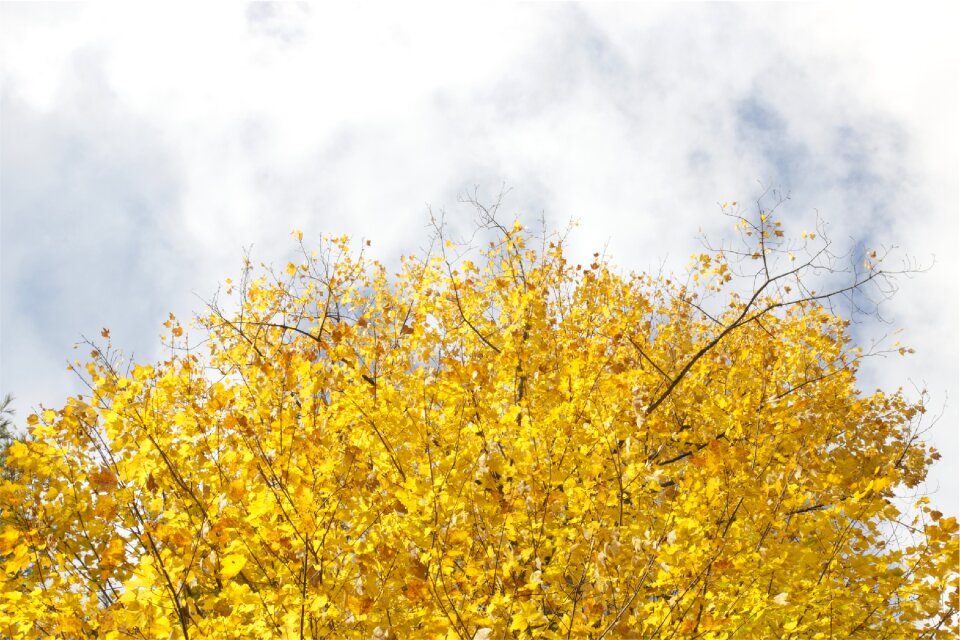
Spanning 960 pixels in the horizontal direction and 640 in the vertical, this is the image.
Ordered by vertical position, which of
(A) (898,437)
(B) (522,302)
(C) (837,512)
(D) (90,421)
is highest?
(A) (898,437)

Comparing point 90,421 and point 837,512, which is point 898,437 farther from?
point 90,421

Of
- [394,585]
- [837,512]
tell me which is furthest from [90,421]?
[837,512]

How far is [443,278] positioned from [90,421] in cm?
619

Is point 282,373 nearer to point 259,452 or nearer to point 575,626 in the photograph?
point 259,452

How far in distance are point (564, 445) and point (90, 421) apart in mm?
3484

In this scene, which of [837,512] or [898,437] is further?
[898,437]

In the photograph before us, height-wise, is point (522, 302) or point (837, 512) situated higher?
point (522, 302)

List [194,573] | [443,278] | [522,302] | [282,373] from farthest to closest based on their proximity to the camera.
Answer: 1. [443,278]
2. [522,302]
3. [282,373]
4. [194,573]

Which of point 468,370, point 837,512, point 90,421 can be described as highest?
point 468,370

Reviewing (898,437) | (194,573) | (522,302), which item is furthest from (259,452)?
(898,437)

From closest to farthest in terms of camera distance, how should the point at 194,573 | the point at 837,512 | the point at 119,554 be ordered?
the point at 194,573, the point at 119,554, the point at 837,512

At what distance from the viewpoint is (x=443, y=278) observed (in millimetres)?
10461

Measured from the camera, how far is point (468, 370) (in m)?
5.22

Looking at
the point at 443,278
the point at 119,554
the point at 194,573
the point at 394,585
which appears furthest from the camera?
the point at 443,278
